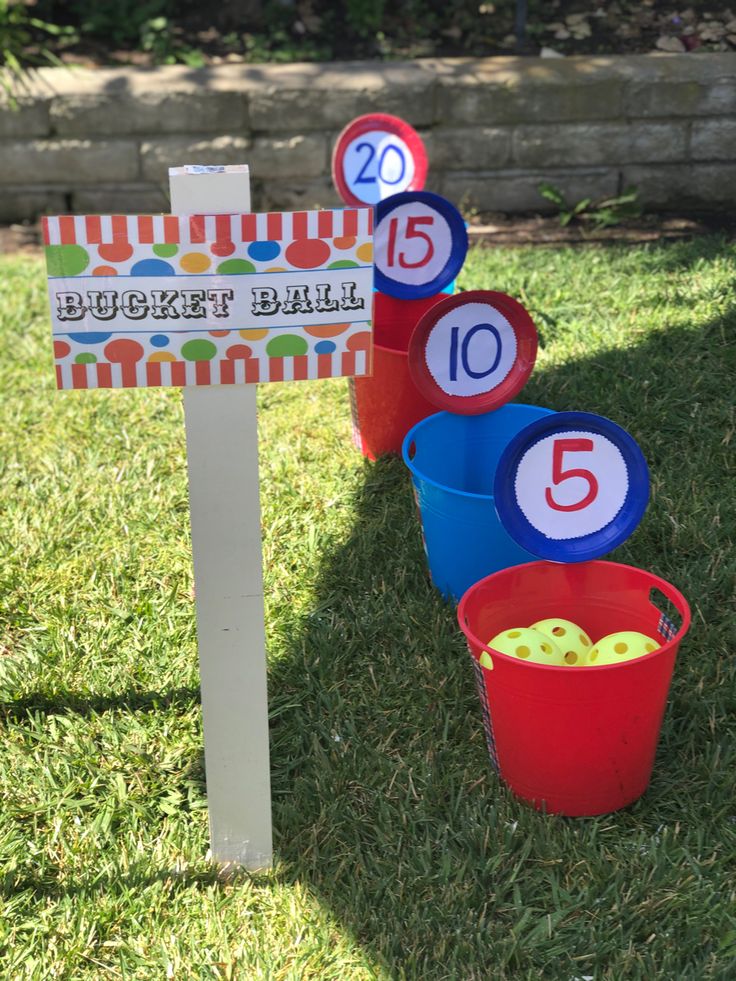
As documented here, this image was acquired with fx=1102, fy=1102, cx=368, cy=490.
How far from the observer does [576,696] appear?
2.07m

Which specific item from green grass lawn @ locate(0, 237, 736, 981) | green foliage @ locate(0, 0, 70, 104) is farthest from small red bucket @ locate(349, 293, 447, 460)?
green foliage @ locate(0, 0, 70, 104)

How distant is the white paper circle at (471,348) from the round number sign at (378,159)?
1.15 metres

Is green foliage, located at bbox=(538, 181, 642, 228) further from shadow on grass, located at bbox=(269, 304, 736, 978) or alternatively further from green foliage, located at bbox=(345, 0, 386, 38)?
shadow on grass, located at bbox=(269, 304, 736, 978)

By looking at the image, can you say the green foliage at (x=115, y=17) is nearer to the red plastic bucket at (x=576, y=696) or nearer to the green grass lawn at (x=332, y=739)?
the green grass lawn at (x=332, y=739)

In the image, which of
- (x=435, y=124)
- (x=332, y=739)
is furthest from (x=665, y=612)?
(x=435, y=124)

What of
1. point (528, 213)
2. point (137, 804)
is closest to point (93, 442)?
point (137, 804)

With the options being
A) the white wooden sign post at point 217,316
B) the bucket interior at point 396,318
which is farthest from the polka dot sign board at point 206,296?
the bucket interior at point 396,318

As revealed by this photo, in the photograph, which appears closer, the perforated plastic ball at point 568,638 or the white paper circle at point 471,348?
the perforated plastic ball at point 568,638

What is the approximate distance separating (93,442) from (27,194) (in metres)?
2.54

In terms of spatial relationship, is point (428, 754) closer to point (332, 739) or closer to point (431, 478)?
point (332, 739)

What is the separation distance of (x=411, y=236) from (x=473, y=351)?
2.21ft

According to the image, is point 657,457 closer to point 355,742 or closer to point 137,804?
point 355,742

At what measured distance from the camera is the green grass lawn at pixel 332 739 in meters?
1.97

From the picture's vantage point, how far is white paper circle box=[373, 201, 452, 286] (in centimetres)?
334
